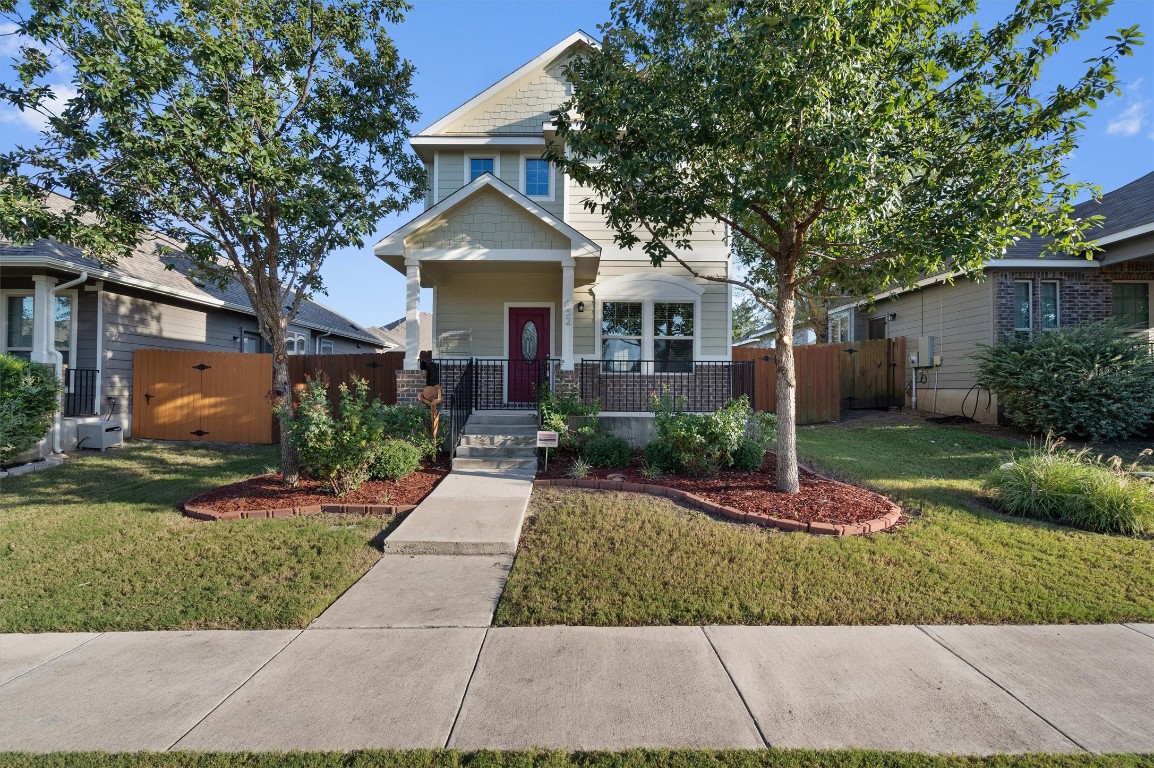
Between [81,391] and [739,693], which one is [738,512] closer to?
[739,693]

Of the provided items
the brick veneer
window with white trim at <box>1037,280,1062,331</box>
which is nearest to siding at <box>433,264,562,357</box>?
the brick veneer

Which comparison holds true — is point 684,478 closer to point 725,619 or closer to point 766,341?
point 725,619

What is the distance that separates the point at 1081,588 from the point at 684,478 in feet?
13.7

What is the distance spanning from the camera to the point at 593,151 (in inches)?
280

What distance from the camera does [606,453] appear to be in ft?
28.6

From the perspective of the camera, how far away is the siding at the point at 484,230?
393 inches

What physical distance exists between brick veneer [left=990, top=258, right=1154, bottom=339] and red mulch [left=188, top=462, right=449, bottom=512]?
44.0 ft

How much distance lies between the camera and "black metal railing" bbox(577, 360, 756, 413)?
10.8 m

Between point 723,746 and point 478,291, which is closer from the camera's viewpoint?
point 723,746

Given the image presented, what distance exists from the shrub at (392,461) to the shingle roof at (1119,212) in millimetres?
13235

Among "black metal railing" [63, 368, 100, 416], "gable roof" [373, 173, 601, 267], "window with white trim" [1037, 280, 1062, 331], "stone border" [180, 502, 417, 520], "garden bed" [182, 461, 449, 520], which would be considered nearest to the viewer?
"stone border" [180, 502, 417, 520]

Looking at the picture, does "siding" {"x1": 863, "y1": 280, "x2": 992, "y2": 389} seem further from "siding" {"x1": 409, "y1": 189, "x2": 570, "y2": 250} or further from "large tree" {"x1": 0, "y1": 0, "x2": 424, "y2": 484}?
"large tree" {"x1": 0, "y1": 0, "x2": 424, "y2": 484}

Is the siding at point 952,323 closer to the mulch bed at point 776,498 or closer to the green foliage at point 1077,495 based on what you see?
the green foliage at point 1077,495

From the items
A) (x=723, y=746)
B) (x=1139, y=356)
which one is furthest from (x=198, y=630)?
(x=1139, y=356)
